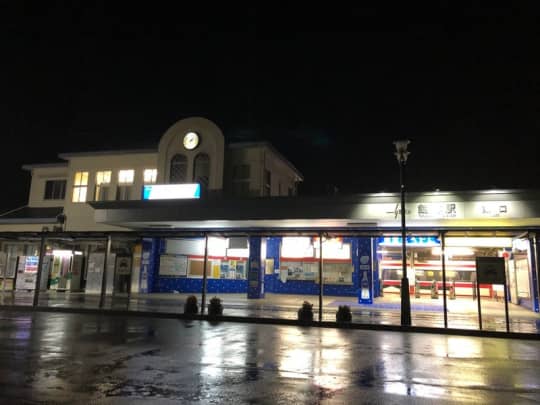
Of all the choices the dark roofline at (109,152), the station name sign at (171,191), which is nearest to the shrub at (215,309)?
the station name sign at (171,191)

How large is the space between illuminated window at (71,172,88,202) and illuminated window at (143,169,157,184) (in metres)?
4.88

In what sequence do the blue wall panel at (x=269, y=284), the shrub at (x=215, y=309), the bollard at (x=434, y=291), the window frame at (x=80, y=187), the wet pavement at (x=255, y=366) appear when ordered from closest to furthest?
1. the wet pavement at (x=255, y=366)
2. the shrub at (x=215, y=309)
3. the bollard at (x=434, y=291)
4. the blue wall panel at (x=269, y=284)
5. the window frame at (x=80, y=187)

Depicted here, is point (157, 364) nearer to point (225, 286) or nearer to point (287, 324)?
point (287, 324)

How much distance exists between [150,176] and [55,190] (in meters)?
9.30

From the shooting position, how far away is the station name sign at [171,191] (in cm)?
2986

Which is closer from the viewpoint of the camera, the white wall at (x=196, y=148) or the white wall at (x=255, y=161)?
the white wall at (x=196, y=148)

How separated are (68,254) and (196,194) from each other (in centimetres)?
1074

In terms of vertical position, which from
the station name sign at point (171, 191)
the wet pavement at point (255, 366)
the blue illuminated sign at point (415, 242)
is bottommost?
the wet pavement at point (255, 366)

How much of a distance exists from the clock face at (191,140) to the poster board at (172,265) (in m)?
7.80

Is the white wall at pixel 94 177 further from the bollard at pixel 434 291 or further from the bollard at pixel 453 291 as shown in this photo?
the bollard at pixel 453 291

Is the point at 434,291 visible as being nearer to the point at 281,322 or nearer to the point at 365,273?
the point at 365,273

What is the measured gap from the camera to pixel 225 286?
1313 inches

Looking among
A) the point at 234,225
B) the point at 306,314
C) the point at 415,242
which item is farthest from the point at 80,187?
the point at 415,242

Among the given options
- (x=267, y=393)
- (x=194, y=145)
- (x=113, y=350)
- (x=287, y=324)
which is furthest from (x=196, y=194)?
(x=267, y=393)
